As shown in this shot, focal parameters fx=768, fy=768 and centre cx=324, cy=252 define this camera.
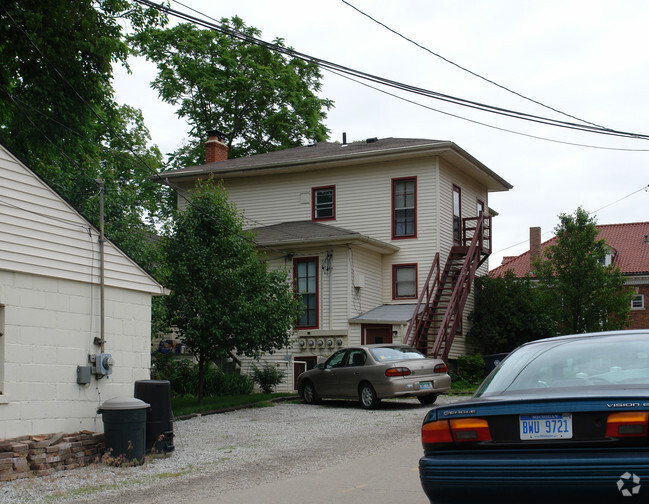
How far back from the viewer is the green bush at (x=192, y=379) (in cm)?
2328

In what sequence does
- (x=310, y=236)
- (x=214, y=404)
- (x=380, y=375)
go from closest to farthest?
(x=380, y=375)
(x=214, y=404)
(x=310, y=236)

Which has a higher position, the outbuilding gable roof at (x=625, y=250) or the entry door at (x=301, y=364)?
the outbuilding gable roof at (x=625, y=250)

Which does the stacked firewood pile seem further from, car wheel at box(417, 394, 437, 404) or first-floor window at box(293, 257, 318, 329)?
first-floor window at box(293, 257, 318, 329)

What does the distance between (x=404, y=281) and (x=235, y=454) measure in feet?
54.0

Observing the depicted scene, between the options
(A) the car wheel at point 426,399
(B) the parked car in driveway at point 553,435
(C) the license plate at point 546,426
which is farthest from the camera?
(A) the car wheel at point 426,399

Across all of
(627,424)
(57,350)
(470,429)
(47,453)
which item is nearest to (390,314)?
(57,350)

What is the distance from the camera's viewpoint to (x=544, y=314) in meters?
27.3

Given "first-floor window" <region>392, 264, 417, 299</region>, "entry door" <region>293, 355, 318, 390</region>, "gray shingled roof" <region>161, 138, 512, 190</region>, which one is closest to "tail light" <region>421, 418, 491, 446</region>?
"entry door" <region>293, 355, 318, 390</region>

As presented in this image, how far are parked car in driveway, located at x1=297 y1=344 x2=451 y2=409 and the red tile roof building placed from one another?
27.7 metres

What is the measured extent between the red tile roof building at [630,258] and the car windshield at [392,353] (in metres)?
27.7

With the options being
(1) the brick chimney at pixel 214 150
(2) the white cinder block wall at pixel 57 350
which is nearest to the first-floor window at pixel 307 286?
(1) the brick chimney at pixel 214 150

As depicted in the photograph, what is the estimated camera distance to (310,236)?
26219 mm

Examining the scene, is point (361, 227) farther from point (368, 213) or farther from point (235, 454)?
point (235, 454)

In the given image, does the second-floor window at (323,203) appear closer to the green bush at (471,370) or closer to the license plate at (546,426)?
the green bush at (471,370)
